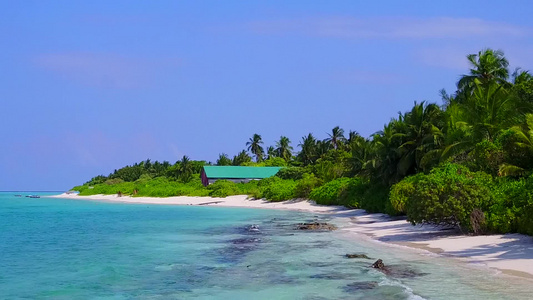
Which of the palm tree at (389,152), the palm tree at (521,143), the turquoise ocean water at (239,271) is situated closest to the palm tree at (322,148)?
the palm tree at (389,152)

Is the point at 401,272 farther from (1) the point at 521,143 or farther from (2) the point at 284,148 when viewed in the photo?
(2) the point at 284,148

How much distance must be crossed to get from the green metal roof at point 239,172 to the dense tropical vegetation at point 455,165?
1206cm

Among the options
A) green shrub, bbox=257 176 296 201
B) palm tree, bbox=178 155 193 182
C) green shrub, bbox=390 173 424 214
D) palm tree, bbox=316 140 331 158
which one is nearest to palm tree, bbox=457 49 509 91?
green shrub, bbox=390 173 424 214

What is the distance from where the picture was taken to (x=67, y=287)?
15070 millimetres

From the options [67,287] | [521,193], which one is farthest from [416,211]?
[67,287]

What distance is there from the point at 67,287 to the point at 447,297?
10238mm

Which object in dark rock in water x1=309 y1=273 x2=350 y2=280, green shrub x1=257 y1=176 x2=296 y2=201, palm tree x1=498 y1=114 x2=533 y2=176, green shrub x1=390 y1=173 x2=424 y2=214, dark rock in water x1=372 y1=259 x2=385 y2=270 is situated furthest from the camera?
green shrub x1=257 y1=176 x2=296 y2=201

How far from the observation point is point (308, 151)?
8281 cm

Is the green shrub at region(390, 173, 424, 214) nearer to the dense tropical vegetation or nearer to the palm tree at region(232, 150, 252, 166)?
the dense tropical vegetation

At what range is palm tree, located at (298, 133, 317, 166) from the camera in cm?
8001

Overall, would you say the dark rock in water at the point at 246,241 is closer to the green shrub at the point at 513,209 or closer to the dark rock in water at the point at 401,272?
the dark rock in water at the point at 401,272

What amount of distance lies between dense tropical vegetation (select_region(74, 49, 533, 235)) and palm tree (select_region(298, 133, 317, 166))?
8.92 meters

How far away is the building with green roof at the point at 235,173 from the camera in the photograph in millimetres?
82325

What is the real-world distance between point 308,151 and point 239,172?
37.6ft
